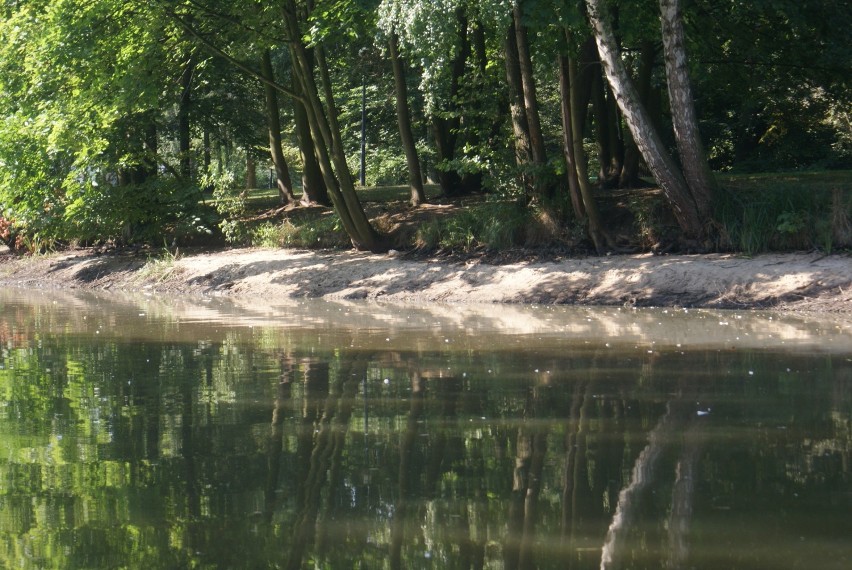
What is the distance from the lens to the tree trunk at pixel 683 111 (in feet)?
61.5

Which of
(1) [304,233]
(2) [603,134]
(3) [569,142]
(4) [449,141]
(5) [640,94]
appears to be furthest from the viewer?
(4) [449,141]

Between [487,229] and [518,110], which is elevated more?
[518,110]

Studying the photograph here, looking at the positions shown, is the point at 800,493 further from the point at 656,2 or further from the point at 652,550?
the point at 656,2

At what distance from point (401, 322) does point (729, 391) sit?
7407 millimetres

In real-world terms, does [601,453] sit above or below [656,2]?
below

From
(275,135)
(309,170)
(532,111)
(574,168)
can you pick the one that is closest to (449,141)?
(309,170)

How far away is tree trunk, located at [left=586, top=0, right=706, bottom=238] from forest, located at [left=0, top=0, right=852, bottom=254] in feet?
0.12

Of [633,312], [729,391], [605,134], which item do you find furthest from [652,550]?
[605,134]

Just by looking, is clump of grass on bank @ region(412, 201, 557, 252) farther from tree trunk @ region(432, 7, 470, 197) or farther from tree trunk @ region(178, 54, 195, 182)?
tree trunk @ region(178, 54, 195, 182)

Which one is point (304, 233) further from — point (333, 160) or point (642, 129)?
point (642, 129)

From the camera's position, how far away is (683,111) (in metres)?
19.5

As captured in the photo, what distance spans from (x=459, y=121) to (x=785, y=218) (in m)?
10.6

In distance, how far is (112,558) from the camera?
5414mm

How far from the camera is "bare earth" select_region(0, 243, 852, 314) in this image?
58.3 ft
